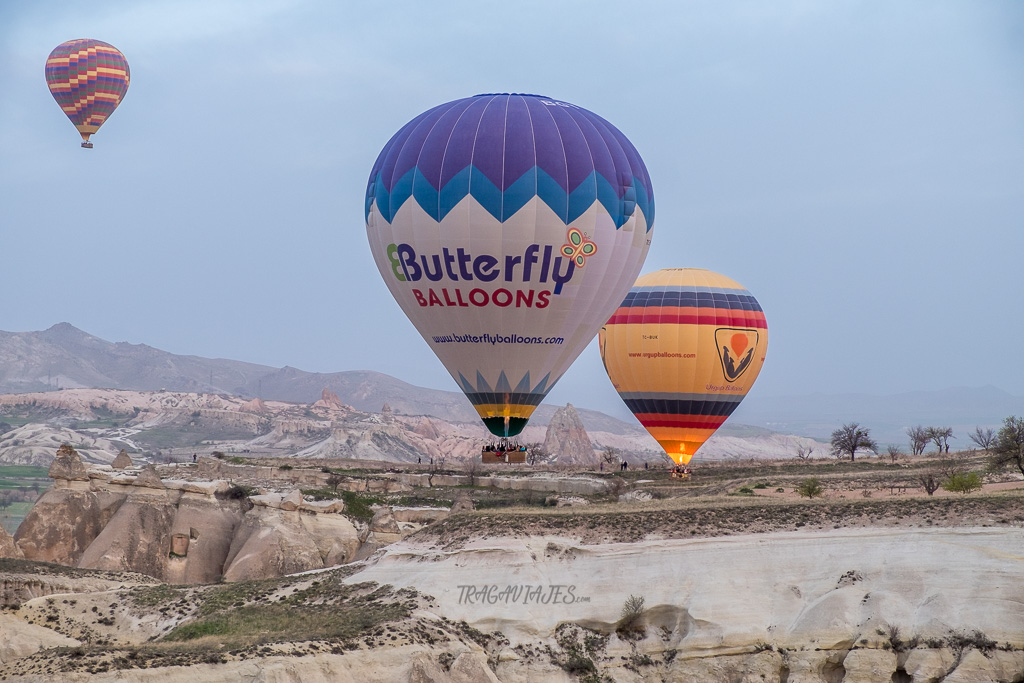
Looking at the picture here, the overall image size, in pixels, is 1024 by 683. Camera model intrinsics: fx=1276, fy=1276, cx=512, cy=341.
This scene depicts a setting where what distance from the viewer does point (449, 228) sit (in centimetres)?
4525

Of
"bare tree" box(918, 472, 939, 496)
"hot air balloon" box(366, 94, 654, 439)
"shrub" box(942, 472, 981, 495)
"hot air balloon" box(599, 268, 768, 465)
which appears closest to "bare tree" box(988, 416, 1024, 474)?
"bare tree" box(918, 472, 939, 496)

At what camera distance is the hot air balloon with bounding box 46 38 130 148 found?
95750 millimetres

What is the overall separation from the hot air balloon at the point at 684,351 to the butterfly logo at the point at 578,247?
62.0ft

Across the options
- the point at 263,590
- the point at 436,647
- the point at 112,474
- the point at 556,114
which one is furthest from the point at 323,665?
the point at 112,474

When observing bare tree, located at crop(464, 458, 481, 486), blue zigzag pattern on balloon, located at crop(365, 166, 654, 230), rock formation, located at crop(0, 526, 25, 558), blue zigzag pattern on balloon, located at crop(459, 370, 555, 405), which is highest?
blue zigzag pattern on balloon, located at crop(365, 166, 654, 230)

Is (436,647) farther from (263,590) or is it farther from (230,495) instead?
(230,495)

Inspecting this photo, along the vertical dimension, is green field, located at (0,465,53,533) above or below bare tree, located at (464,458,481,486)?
below

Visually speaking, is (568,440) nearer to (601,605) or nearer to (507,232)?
(507,232)

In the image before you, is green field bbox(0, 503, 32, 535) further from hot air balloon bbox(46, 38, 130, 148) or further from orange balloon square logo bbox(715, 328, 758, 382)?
orange balloon square logo bbox(715, 328, 758, 382)

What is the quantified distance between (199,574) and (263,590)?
42.9 ft

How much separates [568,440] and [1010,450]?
113177 mm

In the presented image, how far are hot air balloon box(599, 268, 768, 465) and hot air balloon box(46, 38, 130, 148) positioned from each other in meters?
49.2

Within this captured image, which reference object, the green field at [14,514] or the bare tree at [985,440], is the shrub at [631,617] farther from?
the green field at [14,514]

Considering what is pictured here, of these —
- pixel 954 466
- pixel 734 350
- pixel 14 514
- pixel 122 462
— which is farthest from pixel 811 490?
pixel 14 514
